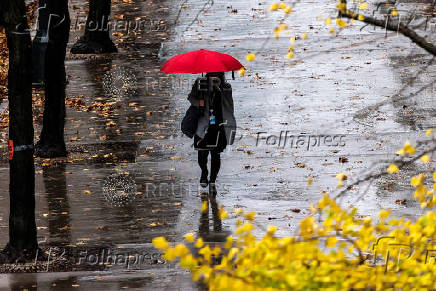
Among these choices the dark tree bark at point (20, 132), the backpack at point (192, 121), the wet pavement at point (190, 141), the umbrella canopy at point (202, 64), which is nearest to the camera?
the dark tree bark at point (20, 132)

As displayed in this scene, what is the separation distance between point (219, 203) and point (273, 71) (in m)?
→ 7.02

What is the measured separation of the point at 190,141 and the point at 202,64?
127 inches

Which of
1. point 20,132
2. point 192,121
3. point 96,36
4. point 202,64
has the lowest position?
point 192,121

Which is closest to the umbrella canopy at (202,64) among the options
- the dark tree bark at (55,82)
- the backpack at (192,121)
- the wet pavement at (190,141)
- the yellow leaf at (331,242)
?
the backpack at (192,121)

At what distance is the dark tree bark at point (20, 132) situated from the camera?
9.12 m

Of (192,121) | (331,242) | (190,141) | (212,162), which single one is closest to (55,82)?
(190,141)

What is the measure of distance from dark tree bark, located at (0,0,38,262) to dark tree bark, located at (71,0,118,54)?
1017 cm

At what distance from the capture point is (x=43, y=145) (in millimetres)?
13742

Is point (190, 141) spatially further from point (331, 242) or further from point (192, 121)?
point (331, 242)

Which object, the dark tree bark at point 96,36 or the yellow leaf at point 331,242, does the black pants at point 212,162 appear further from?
the dark tree bark at point 96,36

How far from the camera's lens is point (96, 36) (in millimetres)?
19375

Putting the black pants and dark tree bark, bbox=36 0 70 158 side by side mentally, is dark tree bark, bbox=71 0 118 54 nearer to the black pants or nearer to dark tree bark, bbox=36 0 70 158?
dark tree bark, bbox=36 0 70 158

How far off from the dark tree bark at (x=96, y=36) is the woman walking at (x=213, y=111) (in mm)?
8679

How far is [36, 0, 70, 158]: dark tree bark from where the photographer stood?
44.2 feet
